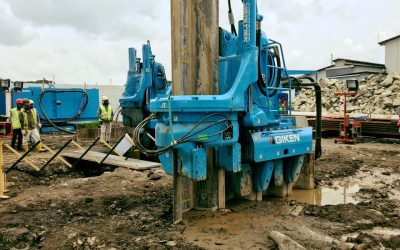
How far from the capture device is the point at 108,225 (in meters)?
5.33

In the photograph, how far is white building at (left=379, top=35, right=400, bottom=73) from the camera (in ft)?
100

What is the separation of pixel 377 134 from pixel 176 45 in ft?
43.1

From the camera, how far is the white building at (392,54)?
30.5 meters

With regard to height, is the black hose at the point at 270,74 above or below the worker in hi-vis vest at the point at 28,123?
above

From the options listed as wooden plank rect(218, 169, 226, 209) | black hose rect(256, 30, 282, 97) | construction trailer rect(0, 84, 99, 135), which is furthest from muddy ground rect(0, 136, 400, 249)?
construction trailer rect(0, 84, 99, 135)

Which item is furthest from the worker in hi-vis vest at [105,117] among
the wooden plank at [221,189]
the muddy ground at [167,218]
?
the wooden plank at [221,189]

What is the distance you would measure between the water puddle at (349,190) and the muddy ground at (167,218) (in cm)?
2

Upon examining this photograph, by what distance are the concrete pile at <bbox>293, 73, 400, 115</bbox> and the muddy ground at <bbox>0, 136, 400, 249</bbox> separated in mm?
14377

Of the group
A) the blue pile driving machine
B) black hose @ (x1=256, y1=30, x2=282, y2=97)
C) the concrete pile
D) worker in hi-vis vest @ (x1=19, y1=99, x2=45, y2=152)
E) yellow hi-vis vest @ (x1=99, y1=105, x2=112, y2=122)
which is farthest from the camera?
the concrete pile

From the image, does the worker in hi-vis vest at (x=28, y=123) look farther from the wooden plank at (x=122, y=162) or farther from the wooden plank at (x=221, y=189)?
the wooden plank at (x=221, y=189)

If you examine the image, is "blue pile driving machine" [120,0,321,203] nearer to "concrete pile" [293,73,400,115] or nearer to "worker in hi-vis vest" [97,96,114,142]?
"worker in hi-vis vest" [97,96,114,142]

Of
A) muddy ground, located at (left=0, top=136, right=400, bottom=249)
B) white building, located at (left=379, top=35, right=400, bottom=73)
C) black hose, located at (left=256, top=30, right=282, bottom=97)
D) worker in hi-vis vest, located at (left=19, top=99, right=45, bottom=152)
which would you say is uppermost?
white building, located at (left=379, top=35, right=400, bottom=73)

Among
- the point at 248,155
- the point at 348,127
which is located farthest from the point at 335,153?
the point at 248,155

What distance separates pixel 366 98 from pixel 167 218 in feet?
71.6
